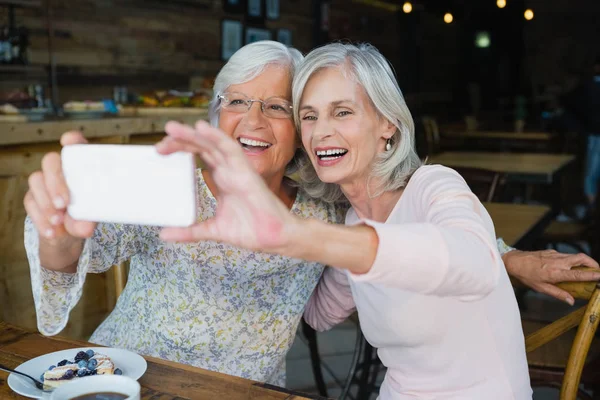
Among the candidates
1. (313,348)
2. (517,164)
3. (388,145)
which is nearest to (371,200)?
(388,145)

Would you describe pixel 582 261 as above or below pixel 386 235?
below

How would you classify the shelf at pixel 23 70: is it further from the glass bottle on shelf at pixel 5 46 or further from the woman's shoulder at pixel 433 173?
the woman's shoulder at pixel 433 173

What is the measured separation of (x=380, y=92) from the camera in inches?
58.5

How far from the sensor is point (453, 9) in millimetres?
9938

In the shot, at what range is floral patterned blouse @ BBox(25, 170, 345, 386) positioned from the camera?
1.58m

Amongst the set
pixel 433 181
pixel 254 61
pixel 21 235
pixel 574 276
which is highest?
pixel 254 61

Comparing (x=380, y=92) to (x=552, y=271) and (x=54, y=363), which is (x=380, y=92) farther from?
(x=54, y=363)

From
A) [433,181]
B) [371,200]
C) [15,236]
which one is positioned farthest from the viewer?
[15,236]

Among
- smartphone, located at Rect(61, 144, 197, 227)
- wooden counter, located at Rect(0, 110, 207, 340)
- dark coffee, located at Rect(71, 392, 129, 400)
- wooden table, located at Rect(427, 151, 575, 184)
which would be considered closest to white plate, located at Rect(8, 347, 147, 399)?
dark coffee, located at Rect(71, 392, 129, 400)

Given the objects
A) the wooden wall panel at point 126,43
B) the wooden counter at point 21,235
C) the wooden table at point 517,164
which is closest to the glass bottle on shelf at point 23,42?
the wooden wall panel at point 126,43

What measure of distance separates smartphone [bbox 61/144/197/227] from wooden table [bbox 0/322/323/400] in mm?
431

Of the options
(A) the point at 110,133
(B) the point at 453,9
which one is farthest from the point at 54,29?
(B) the point at 453,9

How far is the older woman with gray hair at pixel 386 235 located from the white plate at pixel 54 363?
42cm

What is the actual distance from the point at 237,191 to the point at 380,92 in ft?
2.38
